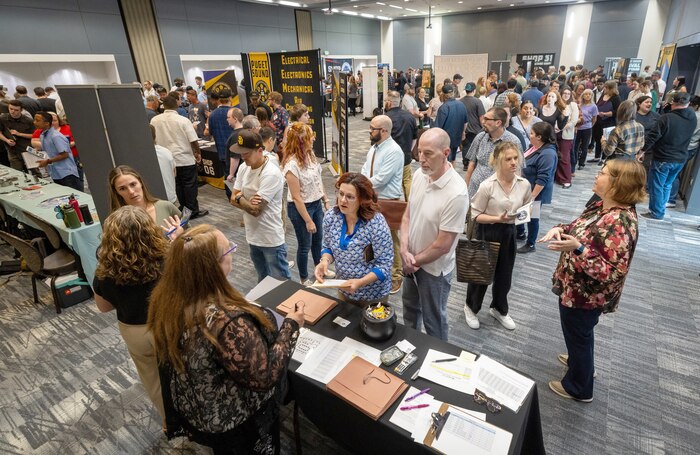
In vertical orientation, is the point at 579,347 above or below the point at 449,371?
below

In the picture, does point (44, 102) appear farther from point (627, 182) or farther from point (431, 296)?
point (627, 182)

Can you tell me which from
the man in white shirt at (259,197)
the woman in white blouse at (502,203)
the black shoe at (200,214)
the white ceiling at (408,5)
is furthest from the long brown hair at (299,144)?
the white ceiling at (408,5)

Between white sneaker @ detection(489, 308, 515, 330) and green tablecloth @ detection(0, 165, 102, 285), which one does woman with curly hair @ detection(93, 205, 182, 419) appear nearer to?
green tablecloth @ detection(0, 165, 102, 285)

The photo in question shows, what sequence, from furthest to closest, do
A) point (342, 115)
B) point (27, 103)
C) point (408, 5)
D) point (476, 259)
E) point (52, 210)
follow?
point (408, 5) → point (27, 103) → point (342, 115) → point (52, 210) → point (476, 259)

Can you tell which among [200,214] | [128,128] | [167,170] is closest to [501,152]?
[128,128]

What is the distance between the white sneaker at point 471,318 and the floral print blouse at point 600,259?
106 cm

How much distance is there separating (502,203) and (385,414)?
6.11 feet

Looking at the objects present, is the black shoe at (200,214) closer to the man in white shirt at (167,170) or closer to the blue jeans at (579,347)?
the man in white shirt at (167,170)

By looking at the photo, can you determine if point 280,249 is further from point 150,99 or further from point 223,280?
point 150,99

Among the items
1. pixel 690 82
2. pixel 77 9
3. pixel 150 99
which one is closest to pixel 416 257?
pixel 150 99

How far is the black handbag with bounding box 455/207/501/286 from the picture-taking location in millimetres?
2641

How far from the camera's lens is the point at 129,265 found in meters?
1.67

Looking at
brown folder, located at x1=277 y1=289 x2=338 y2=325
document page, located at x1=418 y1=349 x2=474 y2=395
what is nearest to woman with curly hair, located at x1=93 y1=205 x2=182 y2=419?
brown folder, located at x1=277 y1=289 x2=338 y2=325

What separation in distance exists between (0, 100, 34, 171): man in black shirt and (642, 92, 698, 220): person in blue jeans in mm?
9338
